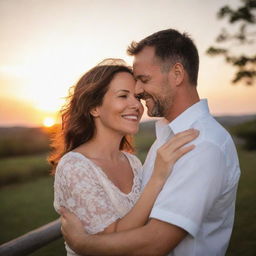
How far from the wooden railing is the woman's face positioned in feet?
2.92

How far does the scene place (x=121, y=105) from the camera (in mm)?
2635

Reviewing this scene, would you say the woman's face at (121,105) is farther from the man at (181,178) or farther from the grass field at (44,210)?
the grass field at (44,210)

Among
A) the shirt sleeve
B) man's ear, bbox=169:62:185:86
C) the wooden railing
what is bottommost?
the wooden railing

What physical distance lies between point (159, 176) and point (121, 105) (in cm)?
86

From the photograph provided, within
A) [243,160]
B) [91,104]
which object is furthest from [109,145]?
[243,160]

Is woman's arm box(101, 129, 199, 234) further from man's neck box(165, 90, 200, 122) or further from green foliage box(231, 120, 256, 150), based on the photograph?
green foliage box(231, 120, 256, 150)

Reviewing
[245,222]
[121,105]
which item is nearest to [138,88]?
[121,105]

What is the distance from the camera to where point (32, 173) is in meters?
14.7

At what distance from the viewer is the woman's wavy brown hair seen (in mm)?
2705

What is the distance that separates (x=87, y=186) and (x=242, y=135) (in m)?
13.9

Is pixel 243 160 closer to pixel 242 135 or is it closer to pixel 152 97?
pixel 242 135

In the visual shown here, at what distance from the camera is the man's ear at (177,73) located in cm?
222

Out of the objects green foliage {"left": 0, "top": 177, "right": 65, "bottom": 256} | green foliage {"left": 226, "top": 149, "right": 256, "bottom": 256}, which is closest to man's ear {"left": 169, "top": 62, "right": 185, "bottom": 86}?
green foliage {"left": 226, "top": 149, "right": 256, "bottom": 256}

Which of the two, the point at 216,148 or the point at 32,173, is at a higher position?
the point at 216,148
